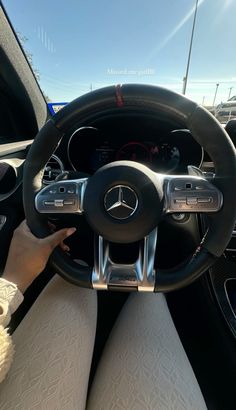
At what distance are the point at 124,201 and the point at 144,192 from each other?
2.1 inches

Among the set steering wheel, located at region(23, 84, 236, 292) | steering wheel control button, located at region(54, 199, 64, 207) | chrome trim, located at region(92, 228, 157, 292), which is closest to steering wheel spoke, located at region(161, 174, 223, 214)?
steering wheel, located at region(23, 84, 236, 292)

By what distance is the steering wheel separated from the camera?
2.27ft

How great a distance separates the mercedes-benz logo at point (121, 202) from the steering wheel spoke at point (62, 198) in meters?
0.08

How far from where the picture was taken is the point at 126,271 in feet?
2.61

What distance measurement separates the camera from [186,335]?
1.18 meters

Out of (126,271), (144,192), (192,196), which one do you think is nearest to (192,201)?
(192,196)

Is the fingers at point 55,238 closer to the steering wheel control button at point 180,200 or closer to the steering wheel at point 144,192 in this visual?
the steering wheel at point 144,192

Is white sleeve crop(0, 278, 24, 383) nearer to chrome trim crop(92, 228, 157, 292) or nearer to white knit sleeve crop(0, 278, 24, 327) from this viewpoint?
white knit sleeve crop(0, 278, 24, 327)

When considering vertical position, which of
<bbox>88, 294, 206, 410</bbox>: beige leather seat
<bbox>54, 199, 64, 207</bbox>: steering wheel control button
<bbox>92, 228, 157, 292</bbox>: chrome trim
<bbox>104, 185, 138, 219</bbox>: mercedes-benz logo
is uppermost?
<bbox>104, 185, 138, 219</bbox>: mercedes-benz logo

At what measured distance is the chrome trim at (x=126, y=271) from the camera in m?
0.77

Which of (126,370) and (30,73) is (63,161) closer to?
(30,73)

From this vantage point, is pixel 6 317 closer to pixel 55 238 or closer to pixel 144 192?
pixel 55 238

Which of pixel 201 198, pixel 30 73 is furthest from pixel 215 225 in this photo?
pixel 30 73

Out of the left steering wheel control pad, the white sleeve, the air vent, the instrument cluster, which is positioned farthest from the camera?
the instrument cluster
